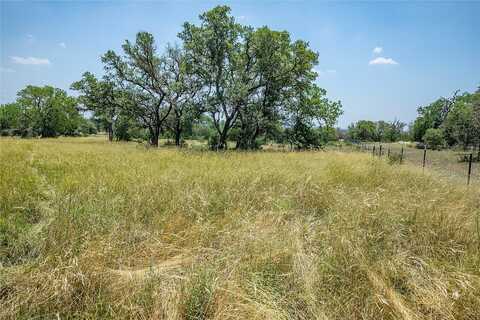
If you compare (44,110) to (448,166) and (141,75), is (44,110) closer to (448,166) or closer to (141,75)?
(141,75)

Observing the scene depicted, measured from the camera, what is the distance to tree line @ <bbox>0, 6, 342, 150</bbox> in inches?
766

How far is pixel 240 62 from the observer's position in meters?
20.2

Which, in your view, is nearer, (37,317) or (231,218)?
(37,317)

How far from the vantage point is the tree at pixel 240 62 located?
19.0 meters

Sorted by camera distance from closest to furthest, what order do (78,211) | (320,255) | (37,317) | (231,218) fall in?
(37,317) → (320,255) → (78,211) → (231,218)

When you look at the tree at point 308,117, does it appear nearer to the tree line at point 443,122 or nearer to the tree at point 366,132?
the tree line at point 443,122

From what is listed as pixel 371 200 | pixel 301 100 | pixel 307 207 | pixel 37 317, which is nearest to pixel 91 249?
pixel 37 317

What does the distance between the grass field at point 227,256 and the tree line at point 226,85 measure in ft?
49.0

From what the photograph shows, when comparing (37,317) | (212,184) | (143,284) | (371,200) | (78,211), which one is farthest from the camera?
(212,184)

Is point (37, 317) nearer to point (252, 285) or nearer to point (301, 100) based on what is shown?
point (252, 285)

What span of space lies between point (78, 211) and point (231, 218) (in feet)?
6.43

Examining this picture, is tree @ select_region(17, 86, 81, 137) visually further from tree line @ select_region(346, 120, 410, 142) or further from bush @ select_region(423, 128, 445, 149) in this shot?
tree line @ select_region(346, 120, 410, 142)

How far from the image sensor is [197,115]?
21.7m

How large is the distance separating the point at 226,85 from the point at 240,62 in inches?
86.7
